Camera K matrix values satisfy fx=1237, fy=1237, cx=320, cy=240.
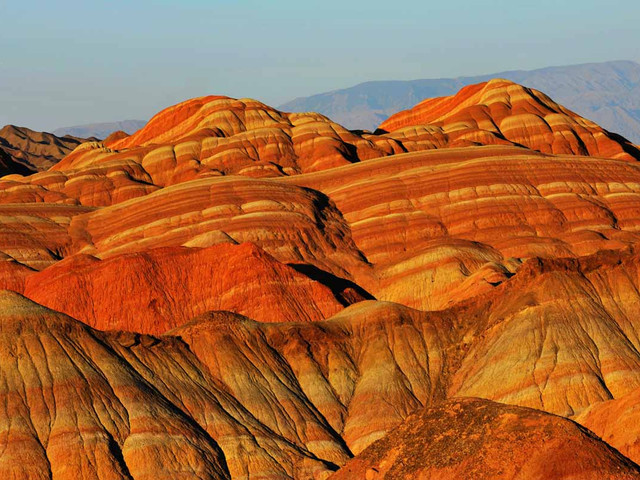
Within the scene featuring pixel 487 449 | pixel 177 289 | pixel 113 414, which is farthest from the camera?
pixel 177 289

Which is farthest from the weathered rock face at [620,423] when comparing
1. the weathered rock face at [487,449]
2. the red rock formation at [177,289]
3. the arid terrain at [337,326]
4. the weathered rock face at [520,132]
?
the weathered rock face at [520,132]

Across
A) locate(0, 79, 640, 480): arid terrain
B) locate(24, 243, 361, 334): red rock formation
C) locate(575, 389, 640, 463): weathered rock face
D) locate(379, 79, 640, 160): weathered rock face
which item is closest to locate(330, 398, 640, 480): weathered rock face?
locate(0, 79, 640, 480): arid terrain

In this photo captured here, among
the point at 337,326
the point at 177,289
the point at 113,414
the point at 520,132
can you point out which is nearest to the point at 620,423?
the point at 113,414

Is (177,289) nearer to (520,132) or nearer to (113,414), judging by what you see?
(113,414)

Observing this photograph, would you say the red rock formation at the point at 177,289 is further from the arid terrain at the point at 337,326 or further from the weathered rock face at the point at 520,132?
the weathered rock face at the point at 520,132

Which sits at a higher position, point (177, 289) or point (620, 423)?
point (620, 423)

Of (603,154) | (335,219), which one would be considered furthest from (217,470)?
(603,154)

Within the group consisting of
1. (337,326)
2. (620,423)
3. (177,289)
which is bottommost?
(177,289)
